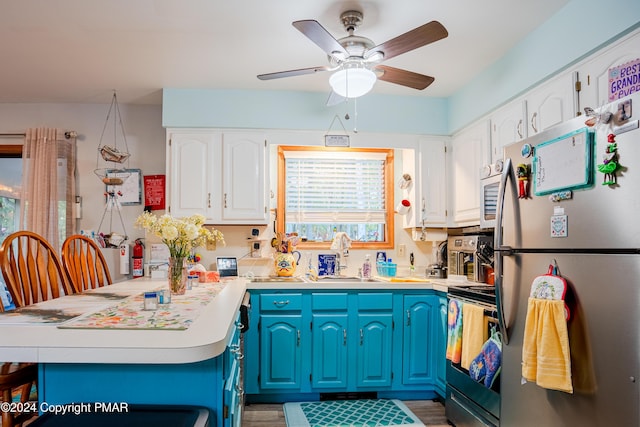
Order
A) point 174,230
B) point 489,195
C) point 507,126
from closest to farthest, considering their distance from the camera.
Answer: point 174,230 → point 489,195 → point 507,126

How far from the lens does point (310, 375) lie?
309 cm

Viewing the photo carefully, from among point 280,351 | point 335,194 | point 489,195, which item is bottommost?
point 280,351

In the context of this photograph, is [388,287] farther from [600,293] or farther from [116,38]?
[116,38]

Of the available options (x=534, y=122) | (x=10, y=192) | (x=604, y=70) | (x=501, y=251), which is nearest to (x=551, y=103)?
(x=534, y=122)

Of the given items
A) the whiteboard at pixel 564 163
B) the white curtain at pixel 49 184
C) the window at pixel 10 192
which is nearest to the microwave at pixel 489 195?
the whiteboard at pixel 564 163

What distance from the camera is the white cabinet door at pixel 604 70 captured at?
1.92 metres

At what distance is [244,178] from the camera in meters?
3.50

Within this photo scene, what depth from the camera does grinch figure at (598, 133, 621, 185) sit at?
4.87 feet

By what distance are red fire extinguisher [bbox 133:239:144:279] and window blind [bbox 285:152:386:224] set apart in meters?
1.31

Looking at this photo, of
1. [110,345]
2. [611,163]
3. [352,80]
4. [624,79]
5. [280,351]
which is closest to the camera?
[110,345]

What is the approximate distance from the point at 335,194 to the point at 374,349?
1.45 meters

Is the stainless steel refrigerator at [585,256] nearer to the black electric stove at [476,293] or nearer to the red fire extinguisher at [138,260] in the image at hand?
the black electric stove at [476,293]

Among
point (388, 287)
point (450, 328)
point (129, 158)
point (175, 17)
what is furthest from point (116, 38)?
point (450, 328)

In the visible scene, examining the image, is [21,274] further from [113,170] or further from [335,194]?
[335,194]
